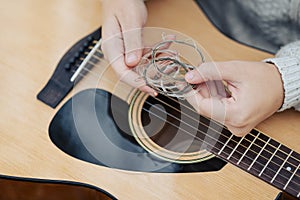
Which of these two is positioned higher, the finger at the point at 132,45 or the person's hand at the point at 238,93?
the finger at the point at 132,45

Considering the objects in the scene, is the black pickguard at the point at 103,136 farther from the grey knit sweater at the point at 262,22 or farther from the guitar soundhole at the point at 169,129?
the grey knit sweater at the point at 262,22

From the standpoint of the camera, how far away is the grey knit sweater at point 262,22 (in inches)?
38.8

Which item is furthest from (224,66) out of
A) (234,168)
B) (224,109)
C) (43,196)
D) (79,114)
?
(43,196)

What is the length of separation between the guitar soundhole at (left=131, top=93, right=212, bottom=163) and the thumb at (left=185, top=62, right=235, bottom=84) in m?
0.09

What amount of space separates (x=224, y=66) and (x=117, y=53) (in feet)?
0.66

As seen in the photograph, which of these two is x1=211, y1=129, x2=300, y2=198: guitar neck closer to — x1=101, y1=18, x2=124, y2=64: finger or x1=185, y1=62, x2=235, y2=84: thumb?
x1=185, y1=62, x2=235, y2=84: thumb

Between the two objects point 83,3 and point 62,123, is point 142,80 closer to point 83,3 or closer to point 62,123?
point 62,123

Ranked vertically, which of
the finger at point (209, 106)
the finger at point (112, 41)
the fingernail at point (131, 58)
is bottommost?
the finger at point (209, 106)

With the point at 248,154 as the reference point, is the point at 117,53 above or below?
above

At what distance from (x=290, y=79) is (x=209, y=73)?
0.15 metres

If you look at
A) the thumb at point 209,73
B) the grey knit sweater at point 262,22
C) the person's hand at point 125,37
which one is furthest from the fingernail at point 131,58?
the grey knit sweater at point 262,22

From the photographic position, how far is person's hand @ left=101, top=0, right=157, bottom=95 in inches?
35.3

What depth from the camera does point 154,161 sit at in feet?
2.80

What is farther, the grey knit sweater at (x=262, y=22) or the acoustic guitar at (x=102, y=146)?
the grey knit sweater at (x=262, y=22)
